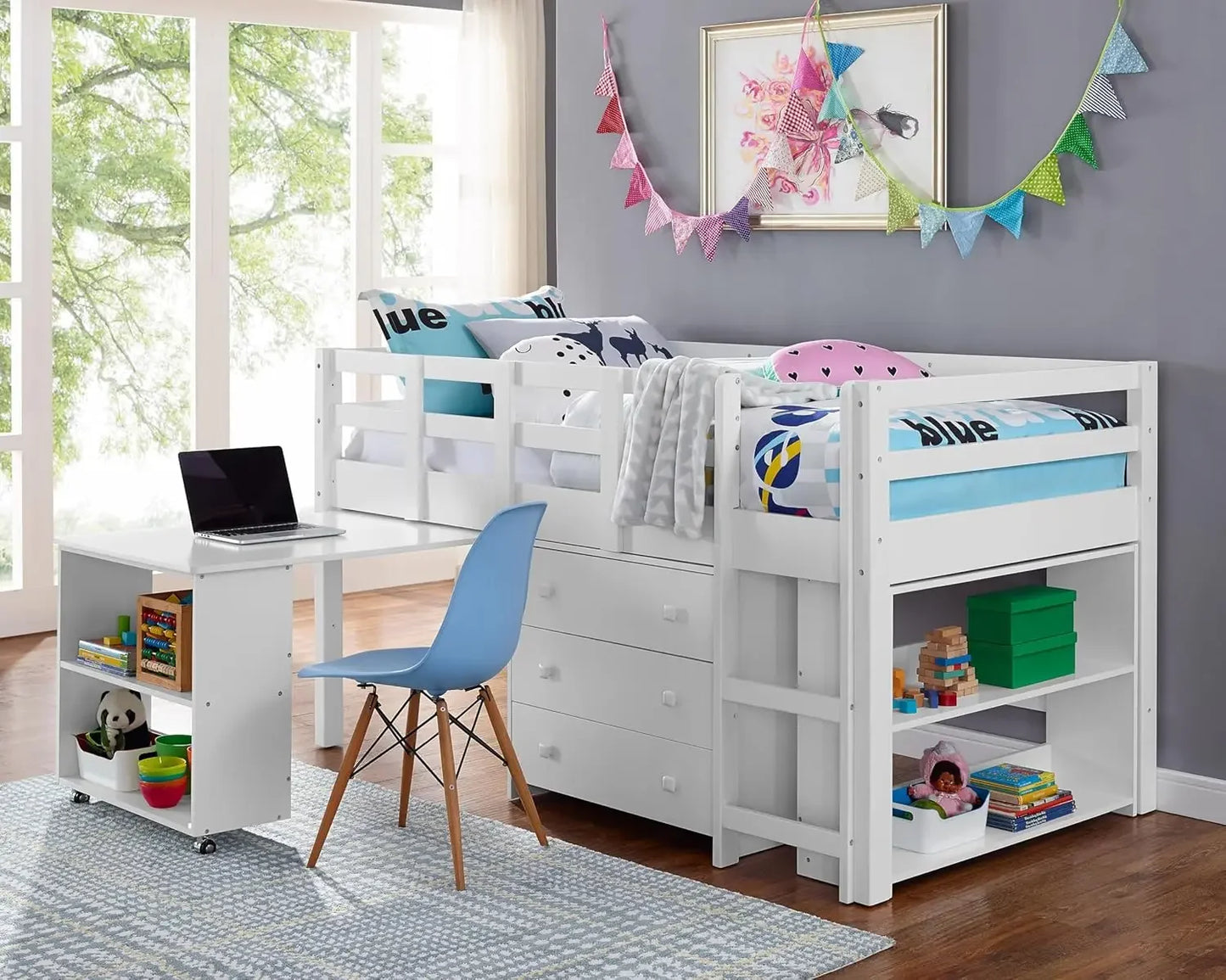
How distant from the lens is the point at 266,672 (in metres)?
3.08

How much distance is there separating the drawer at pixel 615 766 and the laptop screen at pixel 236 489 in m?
0.65

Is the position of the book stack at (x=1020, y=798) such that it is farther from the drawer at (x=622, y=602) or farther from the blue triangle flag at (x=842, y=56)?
the blue triangle flag at (x=842, y=56)

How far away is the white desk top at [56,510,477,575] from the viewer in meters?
3.02

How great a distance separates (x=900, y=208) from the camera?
12.3 feet

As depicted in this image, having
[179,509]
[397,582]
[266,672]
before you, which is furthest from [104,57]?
[266,672]

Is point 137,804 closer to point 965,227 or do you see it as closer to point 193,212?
point 965,227

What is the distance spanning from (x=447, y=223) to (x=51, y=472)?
1.69 m

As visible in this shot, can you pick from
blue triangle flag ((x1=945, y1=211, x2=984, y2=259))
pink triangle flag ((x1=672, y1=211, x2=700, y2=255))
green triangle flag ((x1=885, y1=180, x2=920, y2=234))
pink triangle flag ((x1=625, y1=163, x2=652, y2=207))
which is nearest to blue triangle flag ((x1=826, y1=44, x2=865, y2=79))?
green triangle flag ((x1=885, y1=180, x2=920, y2=234))

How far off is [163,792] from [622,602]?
946 millimetres

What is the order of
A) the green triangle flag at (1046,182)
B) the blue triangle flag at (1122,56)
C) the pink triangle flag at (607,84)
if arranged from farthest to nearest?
Result: the pink triangle flag at (607,84) → the green triangle flag at (1046,182) → the blue triangle flag at (1122,56)

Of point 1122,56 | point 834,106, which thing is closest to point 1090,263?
point 1122,56

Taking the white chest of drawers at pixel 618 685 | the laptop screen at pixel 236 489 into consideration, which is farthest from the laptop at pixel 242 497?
the white chest of drawers at pixel 618 685

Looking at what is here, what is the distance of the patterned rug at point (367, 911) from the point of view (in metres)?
2.58

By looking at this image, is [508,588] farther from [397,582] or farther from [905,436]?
[397,582]
